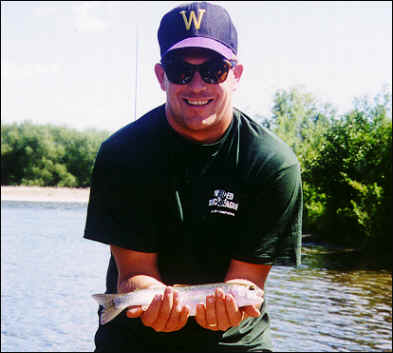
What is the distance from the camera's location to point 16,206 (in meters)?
70.6

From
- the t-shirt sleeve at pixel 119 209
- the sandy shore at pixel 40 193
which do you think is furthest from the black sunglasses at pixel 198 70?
the sandy shore at pixel 40 193

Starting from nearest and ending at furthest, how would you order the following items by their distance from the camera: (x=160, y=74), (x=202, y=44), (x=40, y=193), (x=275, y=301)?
(x=202, y=44)
(x=160, y=74)
(x=275, y=301)
(x=40, y=193)

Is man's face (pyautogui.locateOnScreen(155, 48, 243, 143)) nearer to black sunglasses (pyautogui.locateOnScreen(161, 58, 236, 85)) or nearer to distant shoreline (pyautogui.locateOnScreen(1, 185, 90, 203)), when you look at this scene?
black sunglasses (pyautogui.locateOnScreen(161, 58, 236, 85))

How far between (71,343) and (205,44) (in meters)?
16.6

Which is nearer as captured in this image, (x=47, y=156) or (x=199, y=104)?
(x=199, y=104)

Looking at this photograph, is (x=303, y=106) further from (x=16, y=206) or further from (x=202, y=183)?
(x=202, y=183)

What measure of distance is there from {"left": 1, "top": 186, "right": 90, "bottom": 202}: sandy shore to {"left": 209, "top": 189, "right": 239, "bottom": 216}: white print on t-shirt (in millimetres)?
77534

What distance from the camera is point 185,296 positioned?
9.23 ft

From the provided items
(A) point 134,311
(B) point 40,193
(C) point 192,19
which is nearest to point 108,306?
(A) point 134,311

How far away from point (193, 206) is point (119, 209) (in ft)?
1.36

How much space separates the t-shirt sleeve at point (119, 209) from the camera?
312 centimetres

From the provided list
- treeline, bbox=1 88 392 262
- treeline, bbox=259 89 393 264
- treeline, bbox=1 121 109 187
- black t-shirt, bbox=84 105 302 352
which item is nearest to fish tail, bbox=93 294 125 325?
black t-shirt, bbox=84 105 302 352

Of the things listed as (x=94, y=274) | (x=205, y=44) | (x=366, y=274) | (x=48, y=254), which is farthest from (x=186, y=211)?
(x=48, y=254)

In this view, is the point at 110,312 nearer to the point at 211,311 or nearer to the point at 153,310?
the point at 153,310
